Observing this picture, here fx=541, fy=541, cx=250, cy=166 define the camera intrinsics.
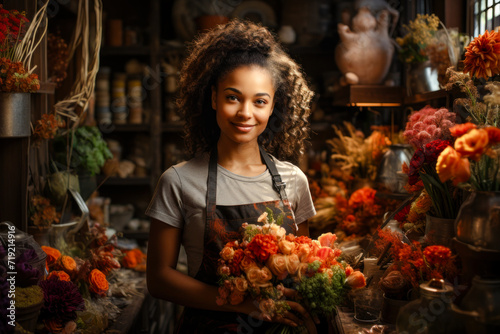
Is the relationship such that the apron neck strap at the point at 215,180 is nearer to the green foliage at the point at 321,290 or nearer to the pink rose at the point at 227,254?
the pink rose at the point at 227,254

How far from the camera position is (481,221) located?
1304 millimetres

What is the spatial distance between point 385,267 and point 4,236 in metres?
1.28

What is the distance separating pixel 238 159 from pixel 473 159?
80cm

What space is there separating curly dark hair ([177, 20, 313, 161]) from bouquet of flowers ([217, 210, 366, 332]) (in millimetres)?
524

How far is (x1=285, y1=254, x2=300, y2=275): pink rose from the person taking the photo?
1447 mm

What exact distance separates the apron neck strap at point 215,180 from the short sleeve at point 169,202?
92 millimetres

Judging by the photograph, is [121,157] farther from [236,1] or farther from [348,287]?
[348,287]

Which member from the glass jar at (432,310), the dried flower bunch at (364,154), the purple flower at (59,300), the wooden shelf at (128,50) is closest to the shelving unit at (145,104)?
the wooden shelf at (128,50)

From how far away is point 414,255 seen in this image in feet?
5.43

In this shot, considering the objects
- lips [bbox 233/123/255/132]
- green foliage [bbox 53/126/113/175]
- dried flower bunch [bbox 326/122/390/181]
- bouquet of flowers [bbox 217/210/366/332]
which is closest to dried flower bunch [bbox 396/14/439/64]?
dried flower bunch [bbox 326/122/390/181]

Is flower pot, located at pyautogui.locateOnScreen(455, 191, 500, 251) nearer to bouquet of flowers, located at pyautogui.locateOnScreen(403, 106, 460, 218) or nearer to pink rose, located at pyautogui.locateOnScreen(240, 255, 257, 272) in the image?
bouquet of flowers, located at pyautogui.locateOnScreen(403, 106, 460, 218)

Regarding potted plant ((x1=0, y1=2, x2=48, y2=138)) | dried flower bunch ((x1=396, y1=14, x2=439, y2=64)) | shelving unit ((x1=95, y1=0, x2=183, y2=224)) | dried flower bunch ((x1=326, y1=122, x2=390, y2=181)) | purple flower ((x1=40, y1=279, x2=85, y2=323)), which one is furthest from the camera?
shelving unit ((x1=95, y1=0, x2=183, y2=224))

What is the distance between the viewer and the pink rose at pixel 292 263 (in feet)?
4.75

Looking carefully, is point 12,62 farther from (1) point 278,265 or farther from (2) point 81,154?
(1) point 278,265
